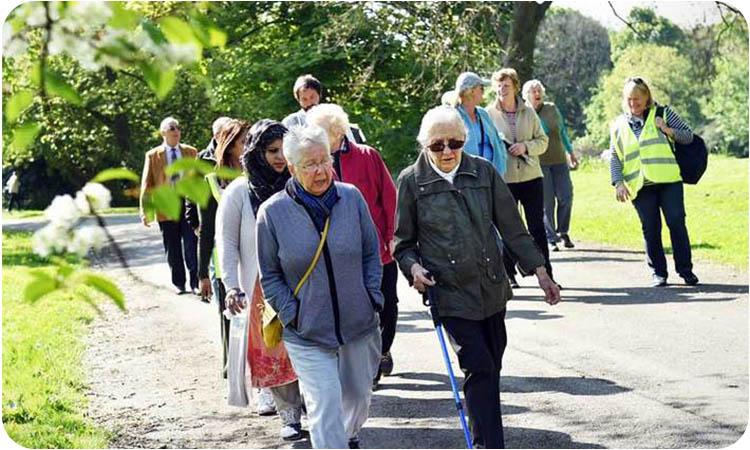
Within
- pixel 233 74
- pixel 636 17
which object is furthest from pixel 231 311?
pixel 233 74

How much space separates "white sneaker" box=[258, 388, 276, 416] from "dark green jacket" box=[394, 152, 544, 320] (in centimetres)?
205

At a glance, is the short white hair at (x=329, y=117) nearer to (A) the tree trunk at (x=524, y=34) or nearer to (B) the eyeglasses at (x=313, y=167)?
(B) the eyeglasses at (x=313, y=167)

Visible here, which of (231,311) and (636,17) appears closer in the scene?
(231,311)

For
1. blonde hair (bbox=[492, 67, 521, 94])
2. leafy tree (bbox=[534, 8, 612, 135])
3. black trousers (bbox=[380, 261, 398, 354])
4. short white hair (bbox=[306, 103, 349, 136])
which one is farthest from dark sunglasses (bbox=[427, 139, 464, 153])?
leafy tree (bbox=[534, 8, 612, 135])

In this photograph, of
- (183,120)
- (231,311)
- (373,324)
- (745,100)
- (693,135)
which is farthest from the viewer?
(745,100)

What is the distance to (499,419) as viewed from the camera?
6930 millimetres

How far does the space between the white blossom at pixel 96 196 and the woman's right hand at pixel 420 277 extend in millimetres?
3579

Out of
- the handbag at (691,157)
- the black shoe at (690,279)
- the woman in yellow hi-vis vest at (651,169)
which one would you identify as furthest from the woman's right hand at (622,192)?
the black shoe at (690,279)

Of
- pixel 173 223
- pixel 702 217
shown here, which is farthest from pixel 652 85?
pixel 173 223

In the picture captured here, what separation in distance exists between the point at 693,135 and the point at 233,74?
23147mm

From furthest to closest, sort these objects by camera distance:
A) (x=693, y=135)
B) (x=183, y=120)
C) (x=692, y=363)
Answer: (x=183, y=120)
(x=693, y=135)
(x=692, y=363)

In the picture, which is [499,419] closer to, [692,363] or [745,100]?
[692,363]

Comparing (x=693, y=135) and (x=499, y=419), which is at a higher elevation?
(x=693, y=135)

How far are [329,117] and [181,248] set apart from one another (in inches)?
308
